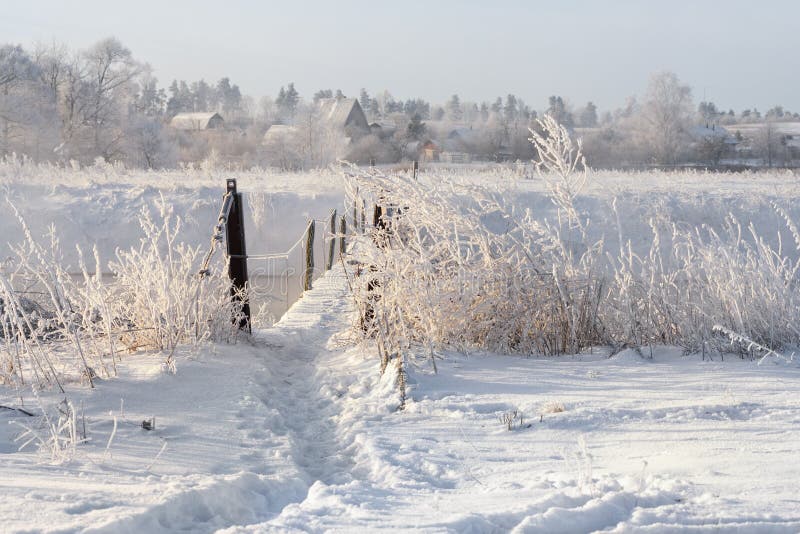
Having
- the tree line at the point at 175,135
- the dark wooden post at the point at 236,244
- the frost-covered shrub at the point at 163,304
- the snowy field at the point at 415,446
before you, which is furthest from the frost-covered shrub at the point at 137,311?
the tree line at the point at 175,135

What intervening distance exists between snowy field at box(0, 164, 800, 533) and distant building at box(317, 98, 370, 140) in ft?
174

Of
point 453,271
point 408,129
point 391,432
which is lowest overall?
point 391,432

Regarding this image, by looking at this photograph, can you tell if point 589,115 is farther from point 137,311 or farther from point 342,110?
point 137,311

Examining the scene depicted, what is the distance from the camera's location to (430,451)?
379 centimetres

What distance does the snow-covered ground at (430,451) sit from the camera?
2.80m

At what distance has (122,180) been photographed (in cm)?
2447

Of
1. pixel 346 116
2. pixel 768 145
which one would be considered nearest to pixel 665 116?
pixel 768 145

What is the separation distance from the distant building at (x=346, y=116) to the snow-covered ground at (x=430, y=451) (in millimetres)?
53210

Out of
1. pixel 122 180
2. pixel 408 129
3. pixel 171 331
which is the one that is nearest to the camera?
pixel 171 331

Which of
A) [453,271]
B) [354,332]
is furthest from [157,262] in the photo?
[453,271]

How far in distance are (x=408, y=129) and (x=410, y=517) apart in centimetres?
6248

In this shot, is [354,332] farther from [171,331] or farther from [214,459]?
[214,459]

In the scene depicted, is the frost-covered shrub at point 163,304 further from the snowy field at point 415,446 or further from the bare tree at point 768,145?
the bare tree at point 768,145

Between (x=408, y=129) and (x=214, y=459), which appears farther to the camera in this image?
(x=408, y=129)
